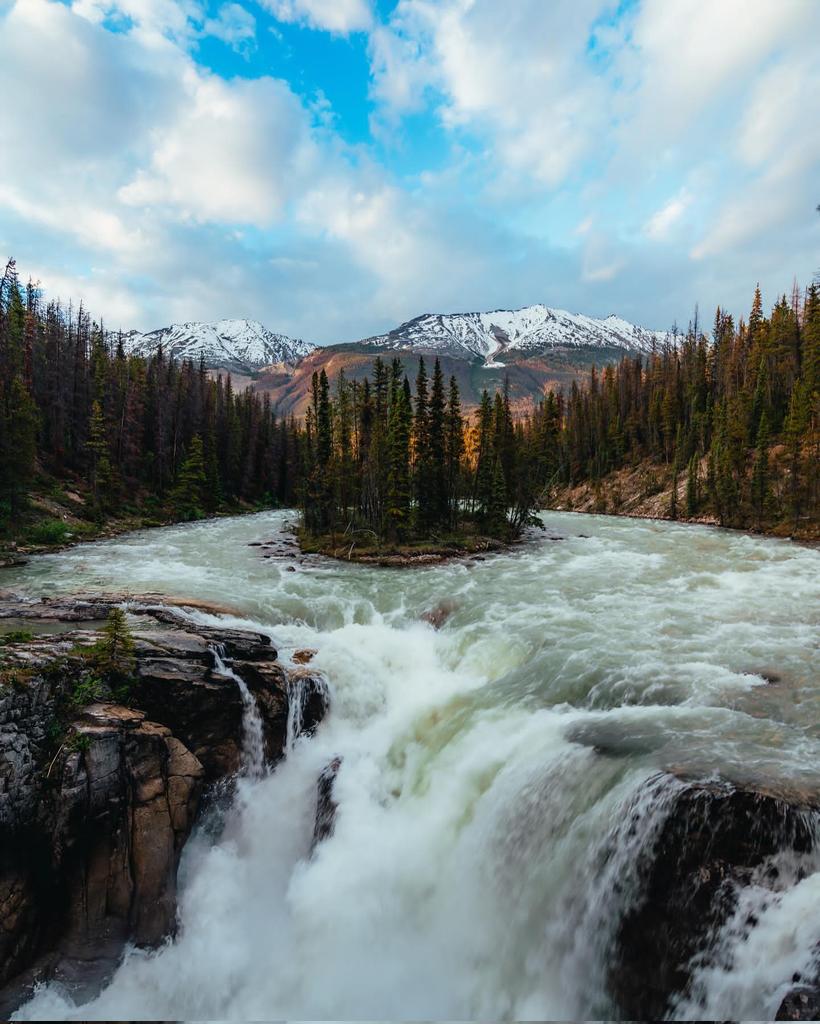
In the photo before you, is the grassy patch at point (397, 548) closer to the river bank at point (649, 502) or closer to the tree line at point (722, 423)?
the tree line at point (722, 423)

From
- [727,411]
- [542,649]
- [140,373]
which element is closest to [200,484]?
[140,373]

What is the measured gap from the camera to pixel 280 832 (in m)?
10.5

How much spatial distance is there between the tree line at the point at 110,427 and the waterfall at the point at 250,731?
27.2 metres

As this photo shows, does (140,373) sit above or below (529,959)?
above

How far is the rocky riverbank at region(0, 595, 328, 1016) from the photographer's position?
752 cm

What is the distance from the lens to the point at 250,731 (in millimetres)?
11383

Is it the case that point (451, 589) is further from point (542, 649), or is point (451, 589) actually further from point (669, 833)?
point (669, 833)

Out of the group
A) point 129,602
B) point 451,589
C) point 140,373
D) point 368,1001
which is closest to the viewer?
point 368,1001

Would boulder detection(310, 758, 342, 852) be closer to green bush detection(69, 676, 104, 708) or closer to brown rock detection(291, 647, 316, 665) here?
brown rock detection(291, 647, 316, 665)

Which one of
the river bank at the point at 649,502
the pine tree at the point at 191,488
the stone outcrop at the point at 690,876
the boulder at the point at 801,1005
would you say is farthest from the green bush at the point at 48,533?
the river bank at the point at 649,502

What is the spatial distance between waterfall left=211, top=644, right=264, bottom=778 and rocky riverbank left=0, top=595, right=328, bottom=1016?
0.15 meters

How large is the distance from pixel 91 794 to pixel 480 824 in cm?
672

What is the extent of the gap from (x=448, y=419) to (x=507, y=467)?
6841 mm

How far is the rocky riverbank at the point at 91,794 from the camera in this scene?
7516 mm
